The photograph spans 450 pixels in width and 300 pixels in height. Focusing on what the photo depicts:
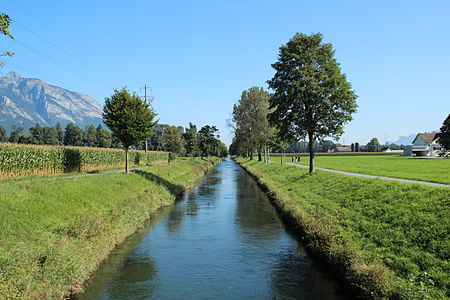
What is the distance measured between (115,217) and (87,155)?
23122 millimetres

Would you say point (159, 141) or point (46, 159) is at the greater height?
point (159, 141)

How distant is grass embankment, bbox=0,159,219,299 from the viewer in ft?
29.5

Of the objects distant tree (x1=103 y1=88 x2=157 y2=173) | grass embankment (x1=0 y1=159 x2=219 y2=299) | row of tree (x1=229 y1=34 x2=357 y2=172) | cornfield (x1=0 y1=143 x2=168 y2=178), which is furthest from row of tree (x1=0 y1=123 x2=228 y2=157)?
grass embankment (x1=0 y1=159 x2=219 y2=299)

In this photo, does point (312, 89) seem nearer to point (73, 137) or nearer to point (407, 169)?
point (407, 169)

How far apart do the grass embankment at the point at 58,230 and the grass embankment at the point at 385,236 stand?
8983 millimetres

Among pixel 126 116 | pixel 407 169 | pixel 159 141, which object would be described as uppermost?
pixel 159 141

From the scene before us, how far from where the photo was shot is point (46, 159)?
2923 cm

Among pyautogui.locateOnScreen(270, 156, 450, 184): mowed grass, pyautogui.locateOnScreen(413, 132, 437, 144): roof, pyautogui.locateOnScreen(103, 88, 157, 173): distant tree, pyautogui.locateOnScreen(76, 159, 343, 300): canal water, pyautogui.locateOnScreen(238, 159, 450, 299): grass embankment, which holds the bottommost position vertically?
pyautogui.locateOnScreen(76, 159, 343, 300): canal water

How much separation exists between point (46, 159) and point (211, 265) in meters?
22.5

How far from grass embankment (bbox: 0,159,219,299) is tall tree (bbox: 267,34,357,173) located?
1772 cm

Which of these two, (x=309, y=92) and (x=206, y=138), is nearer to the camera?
(x=309, y=92)

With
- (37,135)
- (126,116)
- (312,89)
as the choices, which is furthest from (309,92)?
(37,135)

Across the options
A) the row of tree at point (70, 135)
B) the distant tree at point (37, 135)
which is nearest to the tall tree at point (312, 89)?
the row of tree at point (70, 135)

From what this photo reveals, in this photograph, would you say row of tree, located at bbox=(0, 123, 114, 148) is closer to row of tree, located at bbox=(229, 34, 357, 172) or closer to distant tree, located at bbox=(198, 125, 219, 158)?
distant tree, located at bbox=(198, 125, 219, 158)
